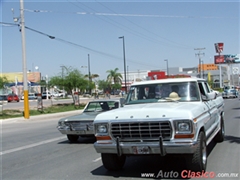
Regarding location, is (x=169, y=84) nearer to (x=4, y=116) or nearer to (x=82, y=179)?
(x=82, y=179)

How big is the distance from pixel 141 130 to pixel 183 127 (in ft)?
2.58

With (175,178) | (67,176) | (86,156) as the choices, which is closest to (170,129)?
(175,178)

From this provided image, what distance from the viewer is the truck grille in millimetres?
6301

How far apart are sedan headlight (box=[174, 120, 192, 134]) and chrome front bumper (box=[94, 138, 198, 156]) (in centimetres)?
20

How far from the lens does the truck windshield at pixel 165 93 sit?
7.96m

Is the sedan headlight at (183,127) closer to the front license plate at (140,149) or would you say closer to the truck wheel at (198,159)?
the truck wheel at (198,159)

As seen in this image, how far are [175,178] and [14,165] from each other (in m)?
4.40

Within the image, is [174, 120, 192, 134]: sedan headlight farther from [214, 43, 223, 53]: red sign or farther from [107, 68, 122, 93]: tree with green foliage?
[214, 43, 223, 53]: red sign

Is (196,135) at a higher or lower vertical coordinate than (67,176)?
higher

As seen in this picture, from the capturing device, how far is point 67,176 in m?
7.21

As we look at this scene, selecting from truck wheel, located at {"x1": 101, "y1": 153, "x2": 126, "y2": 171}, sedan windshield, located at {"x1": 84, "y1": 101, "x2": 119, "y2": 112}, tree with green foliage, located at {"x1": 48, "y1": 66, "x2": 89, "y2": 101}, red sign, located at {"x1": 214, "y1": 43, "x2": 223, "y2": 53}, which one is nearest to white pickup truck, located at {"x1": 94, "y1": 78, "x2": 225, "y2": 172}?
truck wheel, located at {"x1": 101, "y1": 153, "x2": 126, "y2": 171}

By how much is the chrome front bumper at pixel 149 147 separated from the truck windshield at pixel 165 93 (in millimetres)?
1821

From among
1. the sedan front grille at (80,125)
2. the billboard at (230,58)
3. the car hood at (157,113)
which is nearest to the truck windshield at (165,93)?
the car hood at (157,113)

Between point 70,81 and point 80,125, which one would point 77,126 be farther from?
point 70,81
